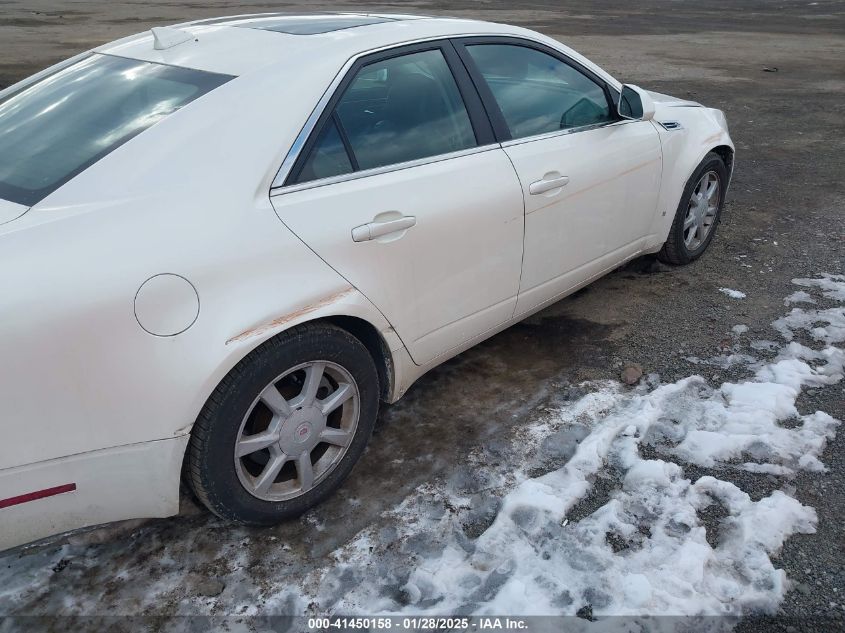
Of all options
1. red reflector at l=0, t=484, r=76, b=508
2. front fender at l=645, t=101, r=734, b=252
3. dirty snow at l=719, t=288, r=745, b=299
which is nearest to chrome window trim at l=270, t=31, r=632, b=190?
red reflector at l=0, t=484, r=76, b=508

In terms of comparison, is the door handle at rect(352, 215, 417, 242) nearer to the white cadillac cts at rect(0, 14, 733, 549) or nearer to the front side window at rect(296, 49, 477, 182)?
the white cadillac cts at rect(0, 14, 733, 549)

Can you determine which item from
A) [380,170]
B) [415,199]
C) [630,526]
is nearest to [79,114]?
[380,170]

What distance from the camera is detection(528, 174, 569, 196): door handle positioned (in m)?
3.34

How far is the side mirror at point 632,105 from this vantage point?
3902 mm

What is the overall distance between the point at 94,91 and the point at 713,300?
346 cm

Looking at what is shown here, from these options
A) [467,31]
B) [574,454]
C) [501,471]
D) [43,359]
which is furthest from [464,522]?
[467,31]

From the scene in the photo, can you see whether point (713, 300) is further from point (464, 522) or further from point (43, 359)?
point (43, 359)

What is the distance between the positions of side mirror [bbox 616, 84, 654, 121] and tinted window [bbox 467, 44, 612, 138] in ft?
0.23

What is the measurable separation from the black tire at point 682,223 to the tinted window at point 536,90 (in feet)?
3.24

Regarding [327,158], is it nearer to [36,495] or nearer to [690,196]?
[36,495]

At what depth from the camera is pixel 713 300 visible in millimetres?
4543

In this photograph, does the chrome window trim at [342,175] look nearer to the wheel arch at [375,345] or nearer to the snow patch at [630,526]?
the wheel arch at [375,345]

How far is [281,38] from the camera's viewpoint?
119 inches

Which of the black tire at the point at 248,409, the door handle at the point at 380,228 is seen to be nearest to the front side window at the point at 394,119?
the door handle at the point at 380,228
